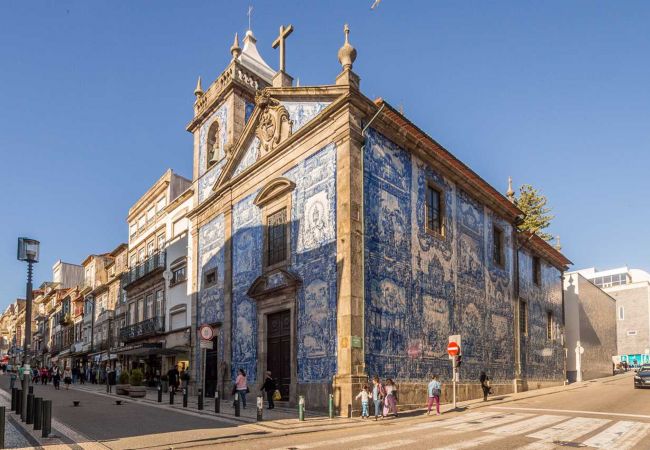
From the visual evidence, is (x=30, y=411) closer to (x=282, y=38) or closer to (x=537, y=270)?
(x=282, y=38)

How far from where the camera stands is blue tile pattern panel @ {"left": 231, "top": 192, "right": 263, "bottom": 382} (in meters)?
19.8

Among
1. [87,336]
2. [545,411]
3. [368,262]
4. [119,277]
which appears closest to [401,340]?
[368,262]

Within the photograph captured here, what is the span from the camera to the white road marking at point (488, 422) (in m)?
12.4

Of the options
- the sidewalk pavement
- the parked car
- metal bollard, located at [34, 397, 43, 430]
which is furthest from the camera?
the parked car

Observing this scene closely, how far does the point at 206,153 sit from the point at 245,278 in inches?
324

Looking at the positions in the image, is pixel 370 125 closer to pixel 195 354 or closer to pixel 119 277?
pixel 195 354

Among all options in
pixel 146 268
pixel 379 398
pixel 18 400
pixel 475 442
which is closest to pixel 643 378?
pixel 379 398

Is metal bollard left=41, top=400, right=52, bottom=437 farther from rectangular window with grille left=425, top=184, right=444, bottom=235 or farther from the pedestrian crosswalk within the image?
rectangular window with grille left=425, top=184, right=444, bottom=235

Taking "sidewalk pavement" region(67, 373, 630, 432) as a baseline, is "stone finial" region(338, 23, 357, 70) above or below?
above

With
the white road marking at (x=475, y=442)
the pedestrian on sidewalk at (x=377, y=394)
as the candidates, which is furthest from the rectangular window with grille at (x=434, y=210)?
the white road marking at (x=475, y=442)

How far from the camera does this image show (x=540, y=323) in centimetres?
2936

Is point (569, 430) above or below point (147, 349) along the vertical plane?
below

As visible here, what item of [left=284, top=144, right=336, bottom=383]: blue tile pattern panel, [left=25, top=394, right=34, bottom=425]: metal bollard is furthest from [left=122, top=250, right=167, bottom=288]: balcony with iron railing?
[left=25, top=394, right=34, bottom=425]: metal bollard

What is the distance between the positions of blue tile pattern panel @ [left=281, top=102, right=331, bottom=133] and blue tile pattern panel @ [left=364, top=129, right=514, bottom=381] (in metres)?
2.00
